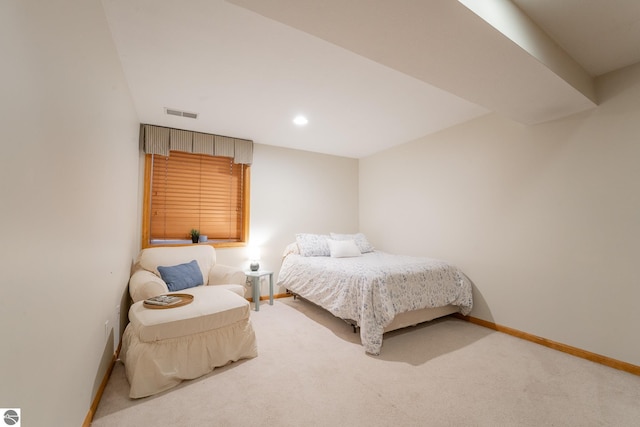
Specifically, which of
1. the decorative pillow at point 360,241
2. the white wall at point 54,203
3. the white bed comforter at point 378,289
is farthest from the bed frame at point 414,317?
the white wall at point 54,203

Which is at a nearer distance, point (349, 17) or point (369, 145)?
point (349, 17)

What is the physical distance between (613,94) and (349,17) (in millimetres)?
2480

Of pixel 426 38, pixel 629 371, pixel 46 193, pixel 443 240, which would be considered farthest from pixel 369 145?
pixel 46 193

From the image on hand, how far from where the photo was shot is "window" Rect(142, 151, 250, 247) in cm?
359

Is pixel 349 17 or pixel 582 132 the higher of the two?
pixel 349 17

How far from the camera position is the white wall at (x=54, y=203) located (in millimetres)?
801

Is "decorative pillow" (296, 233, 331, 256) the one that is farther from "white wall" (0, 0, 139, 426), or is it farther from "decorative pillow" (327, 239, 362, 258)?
"white wall" (0, 0, 139, 426)

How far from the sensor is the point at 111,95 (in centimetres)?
188

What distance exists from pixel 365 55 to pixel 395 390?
7.44 ft

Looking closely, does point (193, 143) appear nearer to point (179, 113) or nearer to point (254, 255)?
point (179, 113)

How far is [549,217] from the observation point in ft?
8.64

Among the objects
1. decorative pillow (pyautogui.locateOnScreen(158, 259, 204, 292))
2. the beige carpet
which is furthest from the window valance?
the beige carpet

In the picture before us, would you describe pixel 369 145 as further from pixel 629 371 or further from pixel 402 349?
pixel 629 371

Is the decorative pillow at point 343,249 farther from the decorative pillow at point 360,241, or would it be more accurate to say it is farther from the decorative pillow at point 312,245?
the decorative pillow at point 360,241
